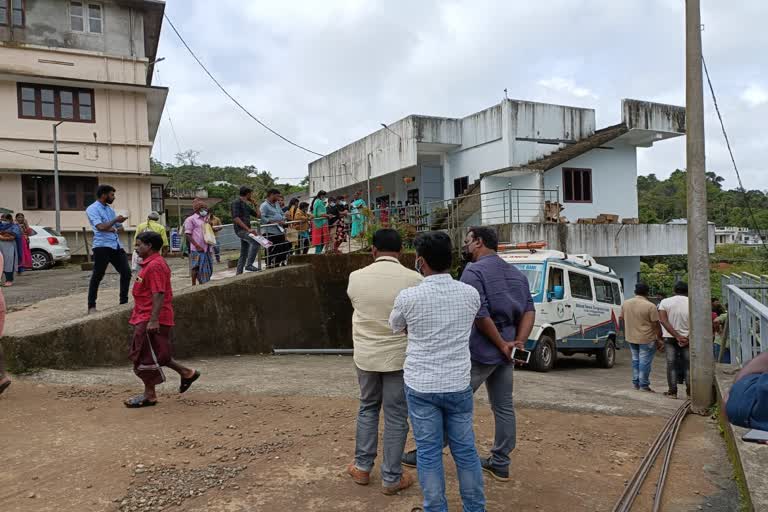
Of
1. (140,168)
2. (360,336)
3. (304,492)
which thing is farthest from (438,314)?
(140,168)

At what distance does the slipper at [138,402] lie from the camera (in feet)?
16.4

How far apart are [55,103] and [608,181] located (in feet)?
70.4

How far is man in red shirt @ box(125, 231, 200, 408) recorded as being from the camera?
4.95m

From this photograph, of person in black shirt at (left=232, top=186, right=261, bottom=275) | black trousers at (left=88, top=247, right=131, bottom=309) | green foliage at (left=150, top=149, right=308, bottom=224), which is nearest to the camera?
black trousers at (left=88, top=247, right=131, bottom=309)

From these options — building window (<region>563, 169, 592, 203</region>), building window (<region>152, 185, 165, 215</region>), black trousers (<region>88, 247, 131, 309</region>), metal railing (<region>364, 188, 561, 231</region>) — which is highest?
building window (<region>152, 185, 165, 215</region>)

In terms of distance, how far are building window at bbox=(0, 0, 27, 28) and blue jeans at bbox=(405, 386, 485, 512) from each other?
25.8 m

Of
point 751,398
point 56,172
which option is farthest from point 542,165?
point 56,172

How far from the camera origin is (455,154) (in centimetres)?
2148

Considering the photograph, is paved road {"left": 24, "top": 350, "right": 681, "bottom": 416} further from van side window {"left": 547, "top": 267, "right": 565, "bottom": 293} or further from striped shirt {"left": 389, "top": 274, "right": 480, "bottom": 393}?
striped shirt {"left": 389, "top": 274, "right": 480, "bottom": 393}

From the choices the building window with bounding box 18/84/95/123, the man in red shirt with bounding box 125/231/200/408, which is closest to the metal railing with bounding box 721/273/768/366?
the man in red shirt with bounding box 125/231/200/408

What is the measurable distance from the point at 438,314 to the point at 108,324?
500cm

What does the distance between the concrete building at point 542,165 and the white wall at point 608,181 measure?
0.04 m

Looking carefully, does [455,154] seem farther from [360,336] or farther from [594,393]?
[360,336]

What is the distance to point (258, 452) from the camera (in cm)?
416
